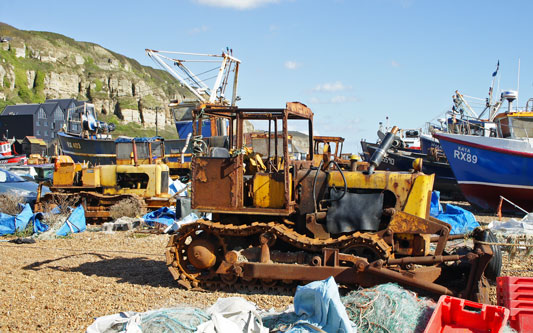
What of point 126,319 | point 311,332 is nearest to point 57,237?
point 126,319

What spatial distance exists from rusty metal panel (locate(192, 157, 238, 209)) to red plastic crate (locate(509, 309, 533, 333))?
371cm

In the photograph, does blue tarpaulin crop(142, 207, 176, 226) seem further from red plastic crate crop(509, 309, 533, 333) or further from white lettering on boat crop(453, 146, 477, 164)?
white lettering on boat crop(453, 146, 477, 164)

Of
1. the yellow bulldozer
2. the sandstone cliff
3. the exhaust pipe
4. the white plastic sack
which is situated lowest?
the white plastic sack

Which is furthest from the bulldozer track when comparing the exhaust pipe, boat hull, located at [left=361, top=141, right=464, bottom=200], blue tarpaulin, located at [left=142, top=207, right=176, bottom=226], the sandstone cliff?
the sandstone cliff

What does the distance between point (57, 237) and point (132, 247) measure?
2307 millimetres

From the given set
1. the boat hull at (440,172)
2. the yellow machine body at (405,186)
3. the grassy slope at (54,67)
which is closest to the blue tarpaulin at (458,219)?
the yellow machine body at (405,186)

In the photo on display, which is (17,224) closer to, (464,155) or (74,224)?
(74,224)

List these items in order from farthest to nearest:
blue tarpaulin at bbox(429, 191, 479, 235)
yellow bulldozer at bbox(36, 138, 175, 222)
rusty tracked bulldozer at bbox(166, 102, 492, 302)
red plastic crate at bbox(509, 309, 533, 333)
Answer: yellow bulldozer at bbox(36, 138, 175, 222) < blue tarpaulin at bbox(429, 191, 479, 235) < rusty tracked bulldozer at bbox(166, 102, 492, 302) < red plastic crate at bbox(509, 309, 533, 333)

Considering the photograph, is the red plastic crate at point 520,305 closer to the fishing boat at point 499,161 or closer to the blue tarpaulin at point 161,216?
the blue tarpaulin at point 161,216

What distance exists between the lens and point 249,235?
7.37 m

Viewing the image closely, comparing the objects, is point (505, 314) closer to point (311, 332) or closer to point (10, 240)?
point (311, 332)

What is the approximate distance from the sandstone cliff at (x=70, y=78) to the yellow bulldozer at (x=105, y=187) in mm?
64748

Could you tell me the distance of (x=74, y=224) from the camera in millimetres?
12445

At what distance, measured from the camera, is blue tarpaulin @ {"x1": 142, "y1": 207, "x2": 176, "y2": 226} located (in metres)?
12.8
